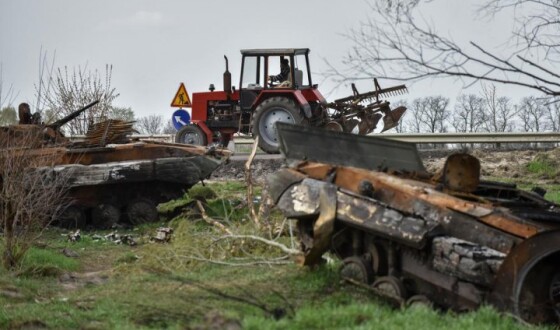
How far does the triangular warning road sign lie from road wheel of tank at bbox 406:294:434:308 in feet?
60.1

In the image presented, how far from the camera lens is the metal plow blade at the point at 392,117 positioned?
24547 mm

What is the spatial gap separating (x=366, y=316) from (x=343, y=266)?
1581 mm

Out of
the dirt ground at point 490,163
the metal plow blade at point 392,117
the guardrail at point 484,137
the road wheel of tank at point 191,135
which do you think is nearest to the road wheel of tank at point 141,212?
the dirt ground at point 490,163

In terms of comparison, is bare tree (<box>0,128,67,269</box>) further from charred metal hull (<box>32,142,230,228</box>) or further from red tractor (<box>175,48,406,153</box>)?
red tractor (<box>175,48,406,153</box>)

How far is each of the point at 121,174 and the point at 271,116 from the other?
24.9ft

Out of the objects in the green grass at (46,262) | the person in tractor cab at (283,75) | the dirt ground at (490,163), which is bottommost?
the green grass at (46,262)

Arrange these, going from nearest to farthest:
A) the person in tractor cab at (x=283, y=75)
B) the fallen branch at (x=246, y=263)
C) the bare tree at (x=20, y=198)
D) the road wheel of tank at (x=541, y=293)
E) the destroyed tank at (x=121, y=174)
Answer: the road wheel of tank at (x=541, y=293), the fallen branch at (x=246, y=263), the bare tree at (x=20, y=198), the destroyed tank at (x=121, y=174), the person in tractor cab at (x=283, y=75)

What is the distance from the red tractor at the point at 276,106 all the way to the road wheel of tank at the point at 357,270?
47.5ft

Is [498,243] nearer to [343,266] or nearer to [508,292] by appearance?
[508,292]

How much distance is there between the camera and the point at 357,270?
9.36m

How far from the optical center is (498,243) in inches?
324

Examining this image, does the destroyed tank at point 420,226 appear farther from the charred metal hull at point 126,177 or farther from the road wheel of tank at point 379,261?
the charred metal hull at point 126,177

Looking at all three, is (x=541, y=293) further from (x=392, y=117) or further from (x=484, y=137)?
(x=392, y=117)

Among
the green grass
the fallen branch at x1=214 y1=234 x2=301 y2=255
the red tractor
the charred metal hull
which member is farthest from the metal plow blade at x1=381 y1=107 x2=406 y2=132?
the fallen branch at x1=214 y1=234 x2=301 y2=255
